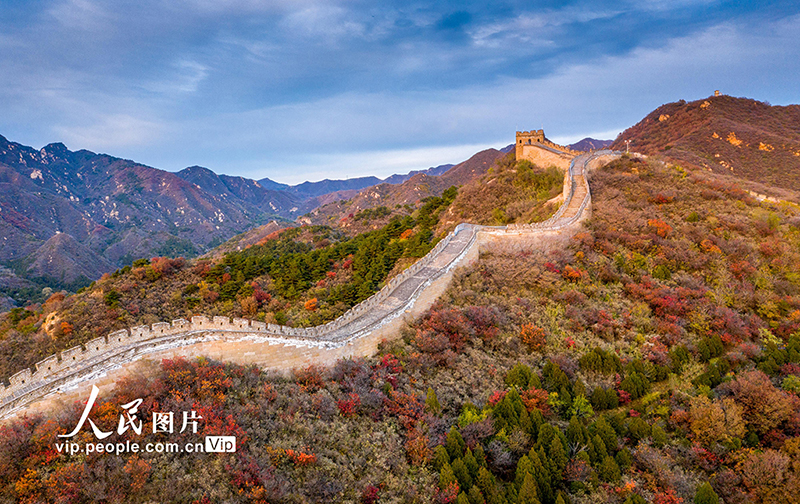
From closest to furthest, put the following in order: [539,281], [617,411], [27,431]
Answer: [27,431], [617,411], [539,281]

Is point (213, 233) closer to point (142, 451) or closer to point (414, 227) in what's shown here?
point (414, 227)

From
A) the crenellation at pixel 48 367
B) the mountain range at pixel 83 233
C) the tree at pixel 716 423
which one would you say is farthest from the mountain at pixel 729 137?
the mountain range at pixel 83 233

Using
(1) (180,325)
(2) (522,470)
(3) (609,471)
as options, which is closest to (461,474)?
(2) (522,470)

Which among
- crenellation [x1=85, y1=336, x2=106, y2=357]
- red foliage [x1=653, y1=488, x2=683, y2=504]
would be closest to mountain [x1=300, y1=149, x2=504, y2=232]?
crenellation [x1=85, y1=336, x2=106, y2=357]

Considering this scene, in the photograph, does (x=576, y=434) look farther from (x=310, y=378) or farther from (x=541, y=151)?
(x=541, y=151)

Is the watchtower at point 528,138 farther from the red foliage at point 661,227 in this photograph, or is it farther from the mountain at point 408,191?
the mountain at point 408,191

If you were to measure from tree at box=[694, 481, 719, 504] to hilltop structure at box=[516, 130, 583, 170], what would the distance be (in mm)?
32135

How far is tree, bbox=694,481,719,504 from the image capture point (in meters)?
8.54

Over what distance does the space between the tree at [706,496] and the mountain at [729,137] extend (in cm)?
4933

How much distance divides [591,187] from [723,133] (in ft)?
170

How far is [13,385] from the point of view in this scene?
8.66 metres

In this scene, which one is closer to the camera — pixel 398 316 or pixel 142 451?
pixel 142 451

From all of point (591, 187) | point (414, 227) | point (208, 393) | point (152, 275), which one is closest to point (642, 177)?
point (591, 187)

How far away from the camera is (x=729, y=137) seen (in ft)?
195
